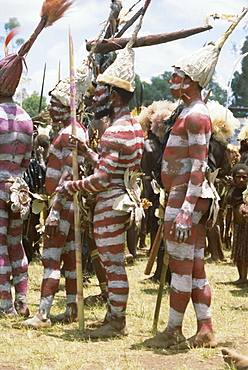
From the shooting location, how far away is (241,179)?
8.16 m

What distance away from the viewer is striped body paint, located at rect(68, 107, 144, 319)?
17.1ft

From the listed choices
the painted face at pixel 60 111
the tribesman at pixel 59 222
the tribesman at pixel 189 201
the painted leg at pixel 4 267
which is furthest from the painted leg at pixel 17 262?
the tribesman at pixel 189 201

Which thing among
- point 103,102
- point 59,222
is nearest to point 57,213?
point 59,222

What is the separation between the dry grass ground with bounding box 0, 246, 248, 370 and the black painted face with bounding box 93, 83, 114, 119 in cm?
184

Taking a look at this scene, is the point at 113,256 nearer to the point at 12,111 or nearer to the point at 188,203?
the point at 188,203

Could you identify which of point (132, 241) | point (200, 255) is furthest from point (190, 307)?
point (132, 241)

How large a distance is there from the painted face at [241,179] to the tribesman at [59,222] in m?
2.95

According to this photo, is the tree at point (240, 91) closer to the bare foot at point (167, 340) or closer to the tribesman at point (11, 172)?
the tribesman at point (11, 172)

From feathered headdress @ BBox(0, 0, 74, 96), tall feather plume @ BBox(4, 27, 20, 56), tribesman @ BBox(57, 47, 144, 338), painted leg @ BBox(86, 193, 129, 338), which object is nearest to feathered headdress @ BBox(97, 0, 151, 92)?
tribesman @ BBox(57, 47, 144, 338)

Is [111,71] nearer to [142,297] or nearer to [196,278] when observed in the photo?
[196,278]

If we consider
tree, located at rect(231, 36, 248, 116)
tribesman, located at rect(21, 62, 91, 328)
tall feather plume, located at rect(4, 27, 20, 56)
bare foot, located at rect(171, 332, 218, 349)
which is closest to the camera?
bare foot, located at rect(171, 332, 218, 349)

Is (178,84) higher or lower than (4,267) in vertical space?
higher

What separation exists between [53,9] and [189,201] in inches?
84.8

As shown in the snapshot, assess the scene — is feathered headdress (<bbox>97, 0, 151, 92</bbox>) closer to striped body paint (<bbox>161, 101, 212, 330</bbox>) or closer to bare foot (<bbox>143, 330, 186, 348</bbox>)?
striped body paint (<bbox>161, 101, 212, 330</bbox>)
